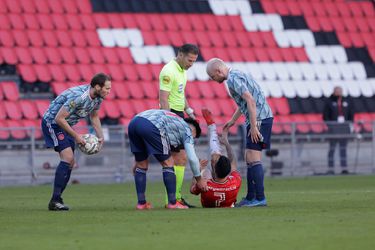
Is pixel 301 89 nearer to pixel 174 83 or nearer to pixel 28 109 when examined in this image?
pixel 28 109

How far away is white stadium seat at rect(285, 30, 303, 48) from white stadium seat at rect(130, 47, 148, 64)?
16.4 feet

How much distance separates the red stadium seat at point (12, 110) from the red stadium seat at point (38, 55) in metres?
1.76

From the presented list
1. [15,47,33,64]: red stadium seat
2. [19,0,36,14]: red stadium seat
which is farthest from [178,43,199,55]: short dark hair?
[19,0,36,14]: red stadium seat

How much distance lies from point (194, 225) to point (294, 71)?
21.7m

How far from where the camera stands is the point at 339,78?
32531mm

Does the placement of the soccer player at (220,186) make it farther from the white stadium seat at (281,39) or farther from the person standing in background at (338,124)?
the white stadium seat at (281,39)

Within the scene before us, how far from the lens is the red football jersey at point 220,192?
13438mm

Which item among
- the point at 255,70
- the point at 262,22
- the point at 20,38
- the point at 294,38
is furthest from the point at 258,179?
the point at 294,38

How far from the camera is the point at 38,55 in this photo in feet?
90.2

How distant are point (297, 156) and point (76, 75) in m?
5.91

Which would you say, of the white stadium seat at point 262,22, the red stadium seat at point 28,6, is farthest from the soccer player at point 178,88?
the white stadium seat at point 262,22

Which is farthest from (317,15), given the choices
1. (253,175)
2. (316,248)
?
(316,248)

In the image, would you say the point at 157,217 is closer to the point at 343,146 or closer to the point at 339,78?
the point at 343,146

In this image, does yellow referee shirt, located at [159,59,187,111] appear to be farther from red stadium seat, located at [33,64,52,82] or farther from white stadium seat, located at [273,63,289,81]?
white stadium seat, located at [273,63,289,81]
